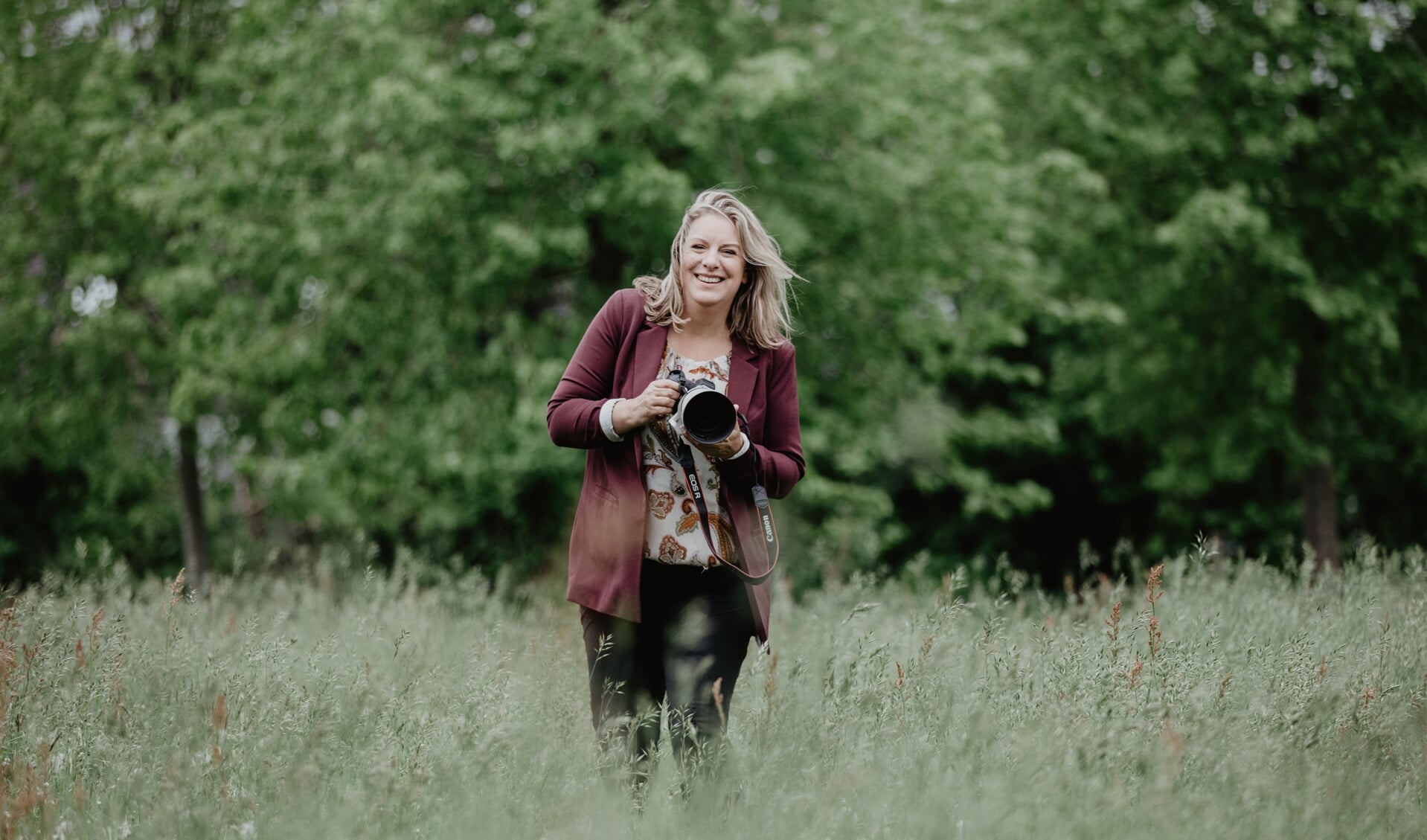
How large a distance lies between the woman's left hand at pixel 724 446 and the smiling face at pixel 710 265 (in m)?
0.41

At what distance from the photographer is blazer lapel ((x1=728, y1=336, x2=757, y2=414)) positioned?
Answer: 10.4 feet

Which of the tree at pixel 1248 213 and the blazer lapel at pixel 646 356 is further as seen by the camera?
the tree at pixel 1248 213

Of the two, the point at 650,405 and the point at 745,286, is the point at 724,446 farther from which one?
the point at 745,286

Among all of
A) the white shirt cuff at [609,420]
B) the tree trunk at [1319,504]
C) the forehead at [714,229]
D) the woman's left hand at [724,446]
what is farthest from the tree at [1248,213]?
the white shirt cuff at [609,420]

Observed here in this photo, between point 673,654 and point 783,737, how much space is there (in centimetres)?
44

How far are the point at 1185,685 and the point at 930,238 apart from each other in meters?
8.48

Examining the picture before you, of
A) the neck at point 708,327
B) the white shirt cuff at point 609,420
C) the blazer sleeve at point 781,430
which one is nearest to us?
the white shirt cuff at point 609,420

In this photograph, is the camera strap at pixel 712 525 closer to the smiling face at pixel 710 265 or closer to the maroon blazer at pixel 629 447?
the maroon blazer at pixel 629 447

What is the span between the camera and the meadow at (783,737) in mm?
2594

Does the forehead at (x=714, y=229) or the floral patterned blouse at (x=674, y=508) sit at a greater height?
the forehead at (x=714, y=229)

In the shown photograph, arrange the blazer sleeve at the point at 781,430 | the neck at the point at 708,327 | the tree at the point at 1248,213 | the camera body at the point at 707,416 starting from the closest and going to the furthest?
1. the camera body at the point at 707,416
2. the blazer sleeve at the point at 781,430
3. the neck at the point at 708,327
4. the tree at the point at 1248,213

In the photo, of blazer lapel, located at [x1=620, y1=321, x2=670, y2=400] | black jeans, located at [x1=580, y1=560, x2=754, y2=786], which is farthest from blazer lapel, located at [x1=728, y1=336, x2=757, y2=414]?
black jeans, located at [x1=580, y1=560, x2=754, y2=786]

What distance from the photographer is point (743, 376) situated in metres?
3.20

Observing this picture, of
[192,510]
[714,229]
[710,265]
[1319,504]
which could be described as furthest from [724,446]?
[1319,504]
